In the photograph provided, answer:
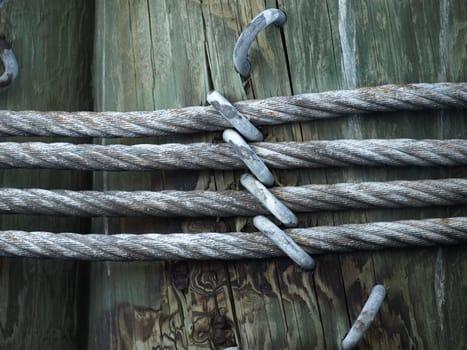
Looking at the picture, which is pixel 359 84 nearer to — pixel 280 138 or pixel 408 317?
pixel 280 138

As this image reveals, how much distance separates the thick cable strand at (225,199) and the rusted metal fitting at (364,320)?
19cm

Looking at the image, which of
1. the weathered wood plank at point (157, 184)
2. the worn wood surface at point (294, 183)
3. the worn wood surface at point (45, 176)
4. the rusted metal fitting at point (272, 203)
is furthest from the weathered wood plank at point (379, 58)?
the worn wood surface at point (45, 176)

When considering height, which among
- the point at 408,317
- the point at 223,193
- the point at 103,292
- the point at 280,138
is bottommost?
the point at 408,317

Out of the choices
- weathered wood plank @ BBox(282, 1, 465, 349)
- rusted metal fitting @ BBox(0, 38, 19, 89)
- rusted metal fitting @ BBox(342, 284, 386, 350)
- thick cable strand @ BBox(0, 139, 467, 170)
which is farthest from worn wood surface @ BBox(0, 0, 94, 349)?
rusted metal fitting @ BBox(342, 284, 386, 350)

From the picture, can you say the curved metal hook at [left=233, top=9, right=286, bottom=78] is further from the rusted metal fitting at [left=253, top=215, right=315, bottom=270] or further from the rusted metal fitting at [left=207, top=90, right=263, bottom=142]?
the rusted metal fitting at [left=253, top=215, right=315, bottom=270]

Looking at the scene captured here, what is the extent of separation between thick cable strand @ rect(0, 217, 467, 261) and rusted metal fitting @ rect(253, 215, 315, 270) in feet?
0.06

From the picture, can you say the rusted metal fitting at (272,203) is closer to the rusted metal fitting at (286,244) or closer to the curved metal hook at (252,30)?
the rusted metal fitting at (286,244)

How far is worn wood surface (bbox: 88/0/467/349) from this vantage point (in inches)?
59.6

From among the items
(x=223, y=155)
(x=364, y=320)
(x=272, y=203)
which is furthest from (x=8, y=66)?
(x=364, y=320)

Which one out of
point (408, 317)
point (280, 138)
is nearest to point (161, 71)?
point (280, 138)

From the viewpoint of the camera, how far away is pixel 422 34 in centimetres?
156

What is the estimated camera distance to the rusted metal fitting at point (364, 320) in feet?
4.72

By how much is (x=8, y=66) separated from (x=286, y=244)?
0.74 metres

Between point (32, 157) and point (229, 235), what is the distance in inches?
17.8
